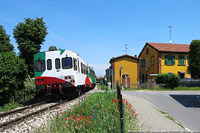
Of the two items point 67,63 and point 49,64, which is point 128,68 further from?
point 49,64

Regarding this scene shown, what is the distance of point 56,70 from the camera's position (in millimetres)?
12883

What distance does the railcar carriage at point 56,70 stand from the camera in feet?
41.4

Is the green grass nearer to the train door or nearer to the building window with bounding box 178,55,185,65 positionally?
the train door

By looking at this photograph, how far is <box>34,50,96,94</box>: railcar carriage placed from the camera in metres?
12.6

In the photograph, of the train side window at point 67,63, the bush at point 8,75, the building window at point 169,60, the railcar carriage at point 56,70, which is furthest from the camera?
the building window at point 169,60

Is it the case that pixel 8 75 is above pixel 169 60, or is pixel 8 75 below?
below

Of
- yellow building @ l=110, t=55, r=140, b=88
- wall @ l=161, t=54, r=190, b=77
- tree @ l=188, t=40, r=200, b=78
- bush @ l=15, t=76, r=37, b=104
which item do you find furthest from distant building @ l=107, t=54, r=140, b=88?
bush @ l=15, t=76, r=37, b=104

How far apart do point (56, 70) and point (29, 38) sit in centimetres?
1079

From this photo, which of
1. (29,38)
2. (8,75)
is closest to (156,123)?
(8,75)

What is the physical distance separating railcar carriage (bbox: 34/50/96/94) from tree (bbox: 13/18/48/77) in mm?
8663

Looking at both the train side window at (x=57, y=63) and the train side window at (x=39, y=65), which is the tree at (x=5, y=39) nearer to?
the train side window at (x=39, y=65)

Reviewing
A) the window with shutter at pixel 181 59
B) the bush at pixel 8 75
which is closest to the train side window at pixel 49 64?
the bush at pixel 8 75

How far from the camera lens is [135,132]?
4867 mm

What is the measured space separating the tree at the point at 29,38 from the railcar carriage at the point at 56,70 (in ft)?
28.4
